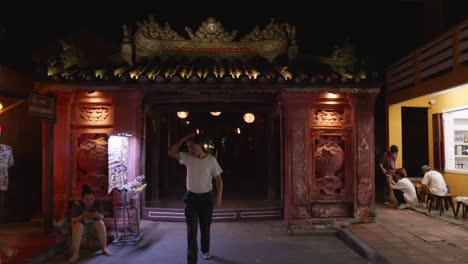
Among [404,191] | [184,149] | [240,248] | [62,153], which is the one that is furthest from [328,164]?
[62,153]

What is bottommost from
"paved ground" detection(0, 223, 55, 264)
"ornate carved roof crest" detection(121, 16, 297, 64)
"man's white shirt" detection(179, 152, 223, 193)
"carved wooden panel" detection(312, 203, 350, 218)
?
"paved ground" detection(0, 223, 55, 264)

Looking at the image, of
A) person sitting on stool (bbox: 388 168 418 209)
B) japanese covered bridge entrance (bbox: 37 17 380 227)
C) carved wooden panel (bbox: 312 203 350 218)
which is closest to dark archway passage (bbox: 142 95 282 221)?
japanese covered bridge entrance (bbox: 37 17 380 227)

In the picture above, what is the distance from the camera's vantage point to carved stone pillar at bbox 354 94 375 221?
370 inches

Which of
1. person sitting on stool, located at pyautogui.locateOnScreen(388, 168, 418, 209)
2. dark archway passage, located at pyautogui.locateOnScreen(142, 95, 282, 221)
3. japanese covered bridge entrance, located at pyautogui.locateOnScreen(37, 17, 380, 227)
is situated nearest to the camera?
japanese covered bridge entrance, located at pyautogui.locateOnScreen(37, 17, 380, 227)

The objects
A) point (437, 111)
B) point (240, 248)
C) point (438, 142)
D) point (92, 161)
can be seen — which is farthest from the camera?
point (437, 111)

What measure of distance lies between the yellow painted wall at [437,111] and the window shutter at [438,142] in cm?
33

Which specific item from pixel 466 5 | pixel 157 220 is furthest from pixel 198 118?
pixel 466 5

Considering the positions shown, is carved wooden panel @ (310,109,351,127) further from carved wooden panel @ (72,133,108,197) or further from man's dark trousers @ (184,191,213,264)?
carved wooden panel @ (72,133,108,197)

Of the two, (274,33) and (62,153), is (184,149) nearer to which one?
(62,153)

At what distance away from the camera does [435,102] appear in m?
13.2

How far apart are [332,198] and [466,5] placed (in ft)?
28.2

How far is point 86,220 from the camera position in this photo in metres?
7.17

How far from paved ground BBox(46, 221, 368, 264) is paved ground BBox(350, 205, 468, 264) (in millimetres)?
662

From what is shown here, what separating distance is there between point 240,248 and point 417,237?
13.3 ft
